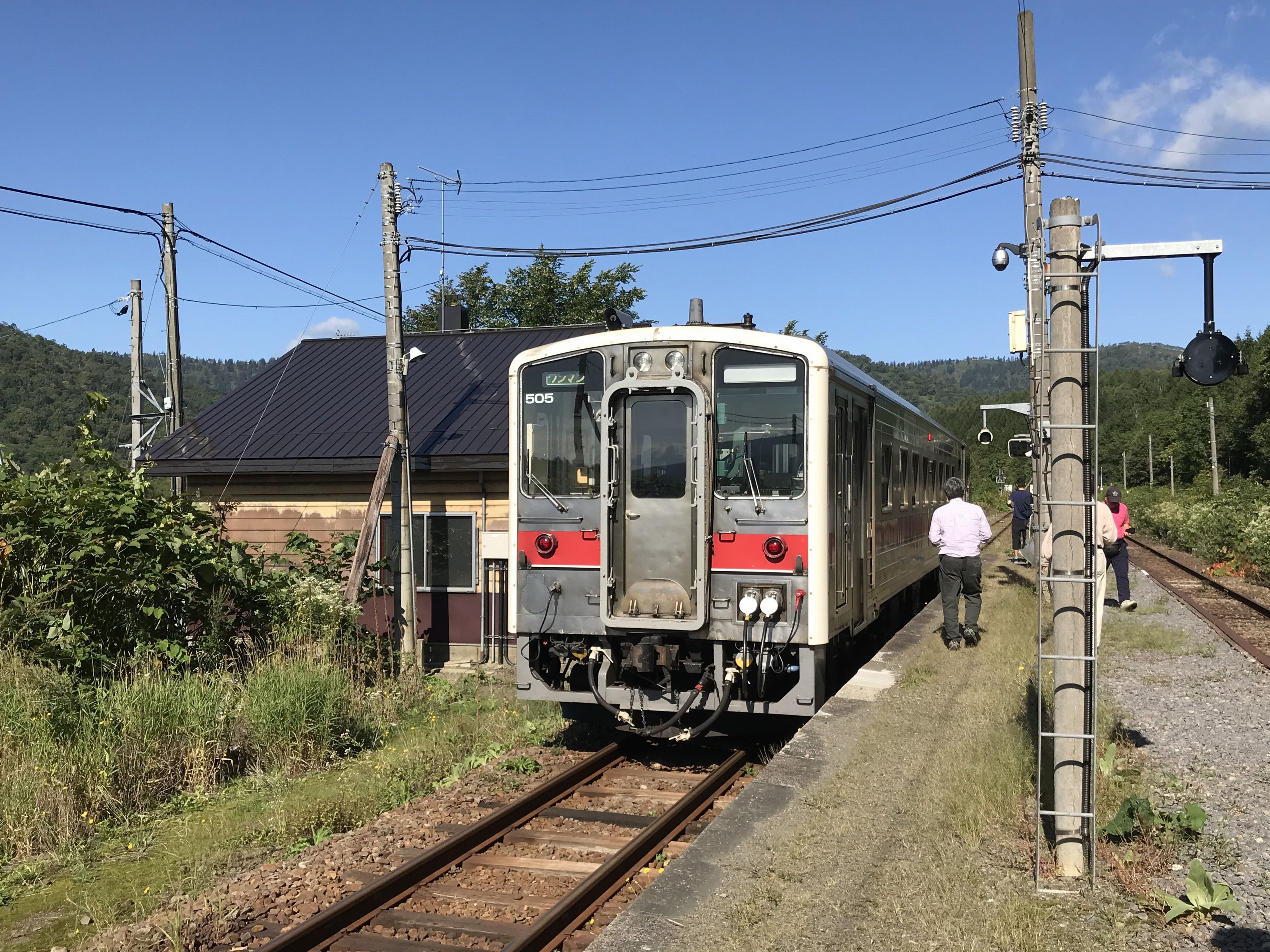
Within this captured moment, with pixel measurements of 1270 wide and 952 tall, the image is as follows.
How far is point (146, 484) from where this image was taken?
412 inches

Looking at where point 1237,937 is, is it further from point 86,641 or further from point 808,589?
point 86,641

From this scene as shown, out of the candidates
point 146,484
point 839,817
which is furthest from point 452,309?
point 839,817

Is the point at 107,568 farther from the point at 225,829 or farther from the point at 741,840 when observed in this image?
the point at 741,840

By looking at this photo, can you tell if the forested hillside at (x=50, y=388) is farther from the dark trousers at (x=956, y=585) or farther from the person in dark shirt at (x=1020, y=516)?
the dark trousers at (x=956, y=585)

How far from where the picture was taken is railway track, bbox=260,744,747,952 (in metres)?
5.09

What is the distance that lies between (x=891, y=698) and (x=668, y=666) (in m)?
2.01

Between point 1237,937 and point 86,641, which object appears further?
point 86,641

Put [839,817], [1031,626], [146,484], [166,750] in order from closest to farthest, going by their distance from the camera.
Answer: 1. [839,817]
2. [166,750]
3. [146,484]
4. [1031,626]

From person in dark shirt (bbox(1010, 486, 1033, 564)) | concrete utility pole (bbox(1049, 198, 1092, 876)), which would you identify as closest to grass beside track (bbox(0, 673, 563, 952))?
concrete utility pole (bbox(1049, 198, 1092, 876))

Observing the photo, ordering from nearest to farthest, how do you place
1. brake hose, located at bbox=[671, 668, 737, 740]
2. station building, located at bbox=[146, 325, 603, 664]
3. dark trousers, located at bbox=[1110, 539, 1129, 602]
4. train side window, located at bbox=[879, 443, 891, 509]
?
brake hose, located at bbox=[671, 668, 737, 740] → train side window, located at bbox=[879, 443, 891, 509] → station building, located at bbox=[146, 325, 603, 664] → dark trousers, located at bbox=[1110, 539, 1129, 602]

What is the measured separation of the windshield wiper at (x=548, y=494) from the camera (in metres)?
8.18

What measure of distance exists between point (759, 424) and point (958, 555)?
4.29m

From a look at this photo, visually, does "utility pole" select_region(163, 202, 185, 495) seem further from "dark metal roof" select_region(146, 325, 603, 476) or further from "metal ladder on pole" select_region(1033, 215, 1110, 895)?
"metal ladder on pole" select_region(1033, 215, 1110, 895)

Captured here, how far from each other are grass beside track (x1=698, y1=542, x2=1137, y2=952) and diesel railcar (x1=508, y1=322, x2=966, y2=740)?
1.07 meters
